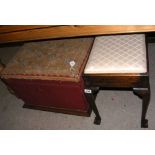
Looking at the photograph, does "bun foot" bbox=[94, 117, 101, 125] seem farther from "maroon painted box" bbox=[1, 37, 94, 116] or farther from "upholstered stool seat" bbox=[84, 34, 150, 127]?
"upholstered stool seat" bbox=[84, 34, 150, 127]

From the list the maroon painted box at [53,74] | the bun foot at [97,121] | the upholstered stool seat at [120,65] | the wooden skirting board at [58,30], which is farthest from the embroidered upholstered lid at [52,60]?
the bun foot at [97,121]

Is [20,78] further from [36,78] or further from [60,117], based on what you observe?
[60,117]

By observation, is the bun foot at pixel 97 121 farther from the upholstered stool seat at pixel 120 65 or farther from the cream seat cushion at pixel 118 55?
the cream seat cushion at pixel 118 55

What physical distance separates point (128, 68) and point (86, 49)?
0.42m

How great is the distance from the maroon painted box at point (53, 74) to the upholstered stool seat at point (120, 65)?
91 millimetres

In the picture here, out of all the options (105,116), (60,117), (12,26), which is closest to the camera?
(12,26)

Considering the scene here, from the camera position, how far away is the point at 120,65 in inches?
52.6

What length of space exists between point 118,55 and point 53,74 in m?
0.49

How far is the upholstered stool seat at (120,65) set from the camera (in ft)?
4.32

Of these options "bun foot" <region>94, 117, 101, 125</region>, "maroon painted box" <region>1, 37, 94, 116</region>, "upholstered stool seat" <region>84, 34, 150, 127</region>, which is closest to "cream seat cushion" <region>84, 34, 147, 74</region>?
"upholstered stool seat" <region>84, 34, 150, 127</region>

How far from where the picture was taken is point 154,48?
2.25 meters

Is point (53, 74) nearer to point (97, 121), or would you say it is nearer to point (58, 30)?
point (58, 30)

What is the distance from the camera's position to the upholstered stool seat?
1.32 metres
